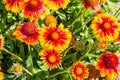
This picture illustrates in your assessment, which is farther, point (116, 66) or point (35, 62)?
point (35, 62)

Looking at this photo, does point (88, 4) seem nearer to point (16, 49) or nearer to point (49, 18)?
point (49, 18)

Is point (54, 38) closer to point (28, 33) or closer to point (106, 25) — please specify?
point (28, 33)

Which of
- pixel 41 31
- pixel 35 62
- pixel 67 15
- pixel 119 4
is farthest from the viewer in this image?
pixel 119 4

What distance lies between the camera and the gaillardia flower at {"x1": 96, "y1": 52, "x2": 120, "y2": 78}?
2.30 m

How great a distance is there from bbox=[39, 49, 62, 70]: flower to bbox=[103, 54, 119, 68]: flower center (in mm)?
296

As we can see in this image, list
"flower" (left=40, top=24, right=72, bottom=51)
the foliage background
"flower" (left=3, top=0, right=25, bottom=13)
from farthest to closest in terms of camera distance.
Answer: the foliage background
"flower" (left=3, top=0, right=25, bottom=13)
"flower" (left=40, top=24, right=72, bottom=51)

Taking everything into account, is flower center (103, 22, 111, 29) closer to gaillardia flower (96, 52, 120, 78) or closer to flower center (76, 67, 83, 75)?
gaillardia flower (96, 52, 120, 78)

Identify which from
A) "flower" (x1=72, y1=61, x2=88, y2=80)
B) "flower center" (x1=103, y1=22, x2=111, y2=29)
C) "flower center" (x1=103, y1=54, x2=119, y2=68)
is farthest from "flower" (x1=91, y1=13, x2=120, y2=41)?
"flower" (x1=72, y1=61, x2=88, y2=80)

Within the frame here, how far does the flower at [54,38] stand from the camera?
2273 mm

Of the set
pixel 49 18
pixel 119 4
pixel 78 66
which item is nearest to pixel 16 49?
pixel 49 18

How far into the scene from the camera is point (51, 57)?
2330 mm

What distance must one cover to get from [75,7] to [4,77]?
2.74 ft

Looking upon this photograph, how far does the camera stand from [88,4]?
244 centimetres

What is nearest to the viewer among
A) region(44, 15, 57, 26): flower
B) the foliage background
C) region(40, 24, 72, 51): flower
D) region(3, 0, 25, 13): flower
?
region(40, 24, 72, 51): flower
